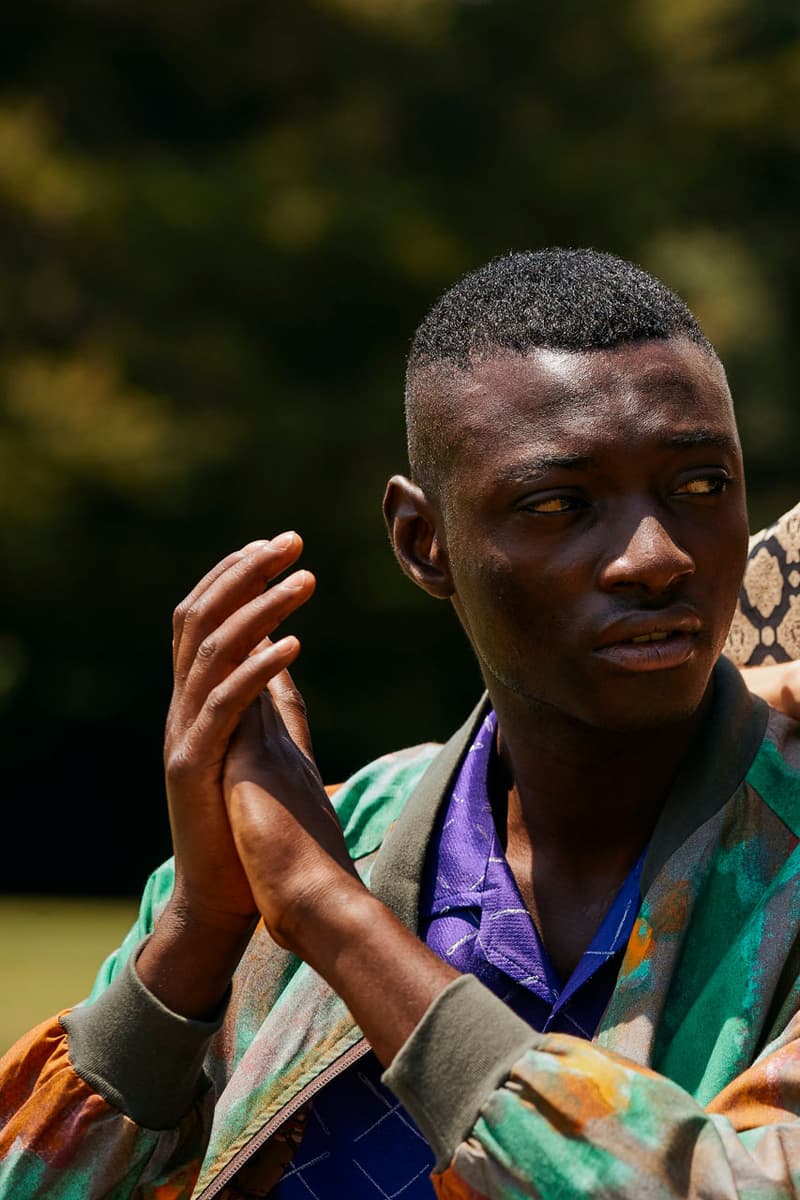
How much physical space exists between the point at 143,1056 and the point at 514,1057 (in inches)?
21.2

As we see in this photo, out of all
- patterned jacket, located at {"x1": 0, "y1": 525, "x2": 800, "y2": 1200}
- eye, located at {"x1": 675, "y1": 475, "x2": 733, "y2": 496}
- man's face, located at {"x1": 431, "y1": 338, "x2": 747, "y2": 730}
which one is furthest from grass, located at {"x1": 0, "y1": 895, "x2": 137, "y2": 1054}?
eye, located at {"x1": 675, "y1": 475, "x2": 733, "y2": 496}

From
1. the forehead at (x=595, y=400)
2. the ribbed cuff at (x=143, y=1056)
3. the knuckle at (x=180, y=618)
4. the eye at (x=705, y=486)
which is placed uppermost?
the forehead at (x=595, y=400)

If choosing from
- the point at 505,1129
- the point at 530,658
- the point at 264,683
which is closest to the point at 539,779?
the point at 530,658

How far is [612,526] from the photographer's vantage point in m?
1.85

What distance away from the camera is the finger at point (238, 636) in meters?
1.87

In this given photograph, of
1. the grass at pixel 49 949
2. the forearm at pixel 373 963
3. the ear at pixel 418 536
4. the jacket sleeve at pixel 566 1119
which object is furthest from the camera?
the grass at pixel 49 949

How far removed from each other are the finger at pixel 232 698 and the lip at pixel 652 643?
327 mm

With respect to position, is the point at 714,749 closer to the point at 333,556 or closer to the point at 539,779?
the point at 539,779

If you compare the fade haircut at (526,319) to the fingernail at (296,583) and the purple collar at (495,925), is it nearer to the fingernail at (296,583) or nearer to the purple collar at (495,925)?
the fingernail at (296,583)

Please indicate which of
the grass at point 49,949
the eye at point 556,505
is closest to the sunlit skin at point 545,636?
the eye at point 556,505

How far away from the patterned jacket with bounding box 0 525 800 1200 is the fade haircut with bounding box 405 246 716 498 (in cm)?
39

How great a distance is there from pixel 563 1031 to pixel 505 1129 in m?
0.39

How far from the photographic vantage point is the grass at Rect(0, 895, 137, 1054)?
7770 millimetres

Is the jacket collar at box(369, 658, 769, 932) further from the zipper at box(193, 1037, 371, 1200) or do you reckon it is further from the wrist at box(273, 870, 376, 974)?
the wrist at box(273, 870, 376, 974)
